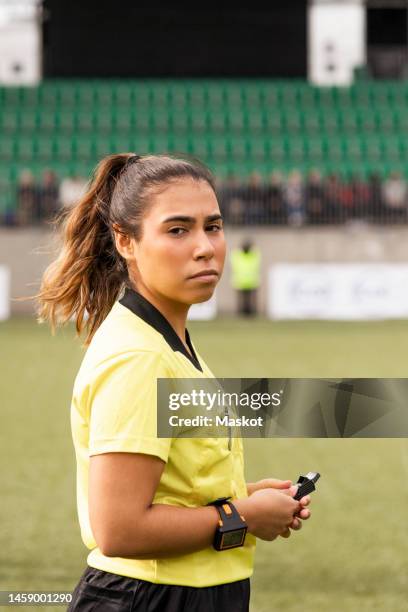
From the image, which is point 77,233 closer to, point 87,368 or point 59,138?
point 87,368

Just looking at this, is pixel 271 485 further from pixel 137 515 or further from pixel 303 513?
pixel 137 515

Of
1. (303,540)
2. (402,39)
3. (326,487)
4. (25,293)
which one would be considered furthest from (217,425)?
(402,39)

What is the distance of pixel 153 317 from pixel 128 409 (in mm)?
226

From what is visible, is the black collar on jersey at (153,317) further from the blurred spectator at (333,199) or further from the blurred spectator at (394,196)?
the blurred spectator at (394,196)

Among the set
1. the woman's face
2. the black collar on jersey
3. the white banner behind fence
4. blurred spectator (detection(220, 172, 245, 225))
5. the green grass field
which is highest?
blurred spectator (detection(220, 172, 245, 225))

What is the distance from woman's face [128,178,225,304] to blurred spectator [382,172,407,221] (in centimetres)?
2137

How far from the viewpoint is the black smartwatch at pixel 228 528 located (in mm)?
1775

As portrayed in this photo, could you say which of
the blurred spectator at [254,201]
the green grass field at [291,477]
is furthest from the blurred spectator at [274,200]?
the green grass field at [291,477]

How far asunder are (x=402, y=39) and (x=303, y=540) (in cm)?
3124

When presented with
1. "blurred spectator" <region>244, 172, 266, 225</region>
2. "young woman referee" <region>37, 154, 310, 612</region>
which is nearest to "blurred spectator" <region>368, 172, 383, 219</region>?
"blurred spectator" <region>244, 172, 266, 225</region>

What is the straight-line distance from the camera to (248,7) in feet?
89.7

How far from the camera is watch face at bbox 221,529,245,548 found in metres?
1.78

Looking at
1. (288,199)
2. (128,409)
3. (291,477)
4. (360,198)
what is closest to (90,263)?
(128,409)

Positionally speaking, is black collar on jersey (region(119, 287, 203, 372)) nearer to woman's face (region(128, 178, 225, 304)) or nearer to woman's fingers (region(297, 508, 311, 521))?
woman's face (region(128, 178, 225, 304))
